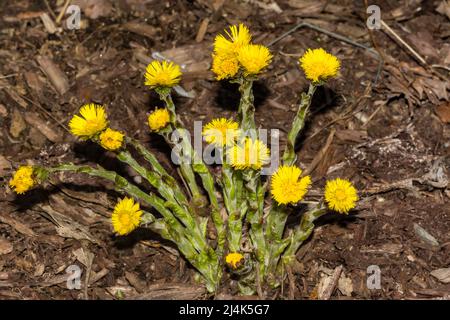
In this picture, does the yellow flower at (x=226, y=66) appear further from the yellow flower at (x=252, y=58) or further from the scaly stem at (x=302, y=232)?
the scaly stem at (x=302, y=232)

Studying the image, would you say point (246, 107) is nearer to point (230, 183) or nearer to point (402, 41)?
point (230, 183)

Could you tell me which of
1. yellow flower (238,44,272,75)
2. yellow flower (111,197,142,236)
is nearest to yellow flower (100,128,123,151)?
yellow flower (111,197,142,236)

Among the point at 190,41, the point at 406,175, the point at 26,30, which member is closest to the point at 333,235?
the point at 406,175

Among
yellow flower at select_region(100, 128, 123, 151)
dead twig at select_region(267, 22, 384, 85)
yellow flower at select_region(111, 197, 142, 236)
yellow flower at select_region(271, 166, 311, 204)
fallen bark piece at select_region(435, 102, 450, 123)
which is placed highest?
dead twig at select_region(267, 22, 384, 85)

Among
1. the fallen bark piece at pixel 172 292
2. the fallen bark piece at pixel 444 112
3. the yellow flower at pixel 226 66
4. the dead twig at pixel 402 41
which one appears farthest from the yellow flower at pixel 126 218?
the dead twig at pixel 402 41

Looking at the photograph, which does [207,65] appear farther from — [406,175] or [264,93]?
[406,175]

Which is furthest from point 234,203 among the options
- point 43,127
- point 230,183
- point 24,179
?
point 43,127

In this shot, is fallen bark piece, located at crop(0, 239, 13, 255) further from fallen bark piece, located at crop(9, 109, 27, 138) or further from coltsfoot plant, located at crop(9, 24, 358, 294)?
fallen bark piece, located at crop(9, 109, 27, 138)

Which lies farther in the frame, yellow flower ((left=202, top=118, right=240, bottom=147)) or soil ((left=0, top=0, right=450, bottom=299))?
soil ((left=0, top=0, right=450, bottom=299))
